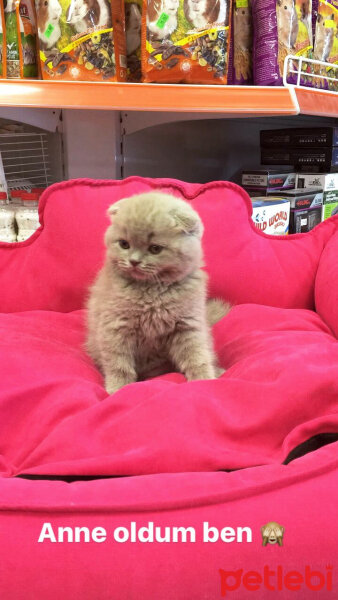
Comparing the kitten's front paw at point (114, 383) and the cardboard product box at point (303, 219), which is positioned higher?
the cardboard product box at point (303, 219)

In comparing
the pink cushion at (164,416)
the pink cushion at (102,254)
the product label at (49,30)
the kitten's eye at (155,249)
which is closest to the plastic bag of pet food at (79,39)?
the product label at (49,30)

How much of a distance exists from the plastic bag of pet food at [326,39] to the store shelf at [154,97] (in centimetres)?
40

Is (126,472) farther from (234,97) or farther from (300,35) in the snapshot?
(300,35)

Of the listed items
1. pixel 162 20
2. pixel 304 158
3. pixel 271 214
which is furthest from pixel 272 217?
pixel 162 20

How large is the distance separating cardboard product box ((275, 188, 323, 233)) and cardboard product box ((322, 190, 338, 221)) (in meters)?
0.04

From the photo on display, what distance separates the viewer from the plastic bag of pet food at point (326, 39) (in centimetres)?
160

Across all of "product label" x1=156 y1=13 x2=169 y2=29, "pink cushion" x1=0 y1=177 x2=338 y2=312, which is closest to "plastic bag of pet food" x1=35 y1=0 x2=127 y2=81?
"product label" x1=156 y1=13 x2=169 y2=29

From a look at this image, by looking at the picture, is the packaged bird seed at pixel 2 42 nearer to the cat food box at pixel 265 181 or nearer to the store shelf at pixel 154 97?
the store shelf at pixel 154 97

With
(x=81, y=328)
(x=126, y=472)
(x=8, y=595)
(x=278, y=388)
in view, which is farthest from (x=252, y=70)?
(x=8, y=595)

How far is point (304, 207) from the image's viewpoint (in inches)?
73.2

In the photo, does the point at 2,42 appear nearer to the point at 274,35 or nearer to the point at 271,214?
the point at 274,35

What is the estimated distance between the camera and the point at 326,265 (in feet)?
4.23

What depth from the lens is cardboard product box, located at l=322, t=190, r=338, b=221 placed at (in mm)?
1991

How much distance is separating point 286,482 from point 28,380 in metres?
0.48
